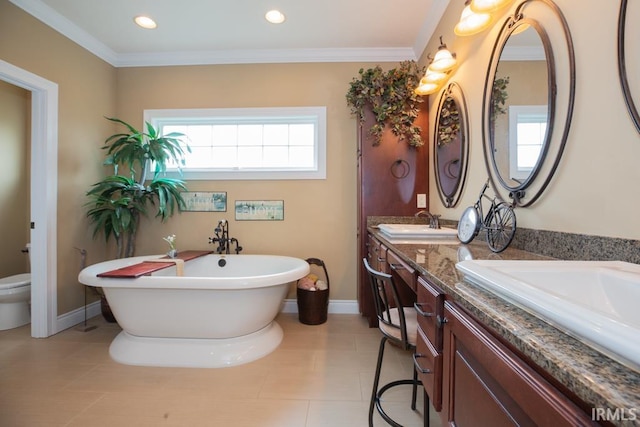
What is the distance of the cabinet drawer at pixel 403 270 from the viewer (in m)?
1.10

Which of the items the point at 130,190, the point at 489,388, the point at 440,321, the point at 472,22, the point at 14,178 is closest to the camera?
the point at 489,388

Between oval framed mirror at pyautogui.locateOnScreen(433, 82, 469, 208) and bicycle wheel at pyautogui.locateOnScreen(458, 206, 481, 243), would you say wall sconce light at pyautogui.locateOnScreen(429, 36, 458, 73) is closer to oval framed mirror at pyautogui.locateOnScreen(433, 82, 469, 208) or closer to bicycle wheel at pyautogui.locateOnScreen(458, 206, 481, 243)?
oval framed mirror at pyautogui.locateOnScreen(433, 82, 469, 208)

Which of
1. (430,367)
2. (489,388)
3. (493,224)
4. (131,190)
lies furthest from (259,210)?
(489,388)

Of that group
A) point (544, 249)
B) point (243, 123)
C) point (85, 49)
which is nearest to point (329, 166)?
point (243, 123)

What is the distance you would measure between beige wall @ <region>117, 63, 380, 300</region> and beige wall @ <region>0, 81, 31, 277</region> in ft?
4.62

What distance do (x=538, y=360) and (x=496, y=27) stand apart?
174 centimetres

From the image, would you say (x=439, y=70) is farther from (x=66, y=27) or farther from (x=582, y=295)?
(x=66, y=27)

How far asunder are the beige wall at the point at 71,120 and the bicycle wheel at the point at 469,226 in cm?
332

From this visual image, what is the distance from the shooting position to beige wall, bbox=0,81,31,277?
275 cm

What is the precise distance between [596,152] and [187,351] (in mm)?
2502

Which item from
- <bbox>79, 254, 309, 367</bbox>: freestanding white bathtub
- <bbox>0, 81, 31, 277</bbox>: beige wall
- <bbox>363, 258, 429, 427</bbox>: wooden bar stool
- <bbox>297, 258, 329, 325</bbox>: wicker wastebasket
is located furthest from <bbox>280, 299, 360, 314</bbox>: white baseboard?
<bbox>0, 81, 31, 277</bbox>: beige wall

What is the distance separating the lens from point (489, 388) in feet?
1.88

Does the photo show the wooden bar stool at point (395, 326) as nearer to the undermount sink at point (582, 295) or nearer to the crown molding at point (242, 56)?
the undermount sink at point (582, 295)

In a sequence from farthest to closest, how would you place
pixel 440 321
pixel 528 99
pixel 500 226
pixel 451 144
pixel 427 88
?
pixel 427 88, pixel 451 144, pixel 500 226, pixel 528 99, pixel 440 321
